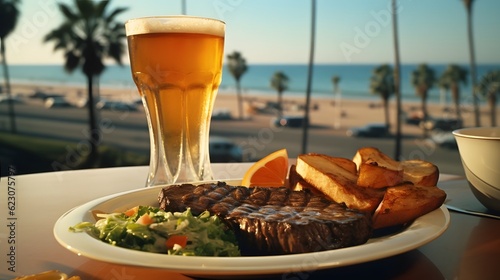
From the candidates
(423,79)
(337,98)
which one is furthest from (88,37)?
(337,98)

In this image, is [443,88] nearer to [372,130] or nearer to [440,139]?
[440,139]

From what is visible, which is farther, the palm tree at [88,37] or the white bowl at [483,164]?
the palm tree at [88,37]

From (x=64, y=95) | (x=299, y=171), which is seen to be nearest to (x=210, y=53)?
(x=299, y=171)

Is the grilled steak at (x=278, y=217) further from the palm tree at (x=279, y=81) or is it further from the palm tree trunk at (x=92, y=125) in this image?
the palm tree at (x=279, y=81)

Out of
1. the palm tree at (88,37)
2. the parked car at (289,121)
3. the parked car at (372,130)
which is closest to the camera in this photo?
Answer: the palm tree at (88,37)

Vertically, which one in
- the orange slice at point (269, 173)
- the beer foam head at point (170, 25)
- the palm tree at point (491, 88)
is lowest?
the orange slice at point (269, 173)

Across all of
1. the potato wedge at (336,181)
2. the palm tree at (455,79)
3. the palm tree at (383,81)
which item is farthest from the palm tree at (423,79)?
the potato wedge at (336,181)

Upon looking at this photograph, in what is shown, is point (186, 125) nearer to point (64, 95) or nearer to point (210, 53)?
point (210, 53)
